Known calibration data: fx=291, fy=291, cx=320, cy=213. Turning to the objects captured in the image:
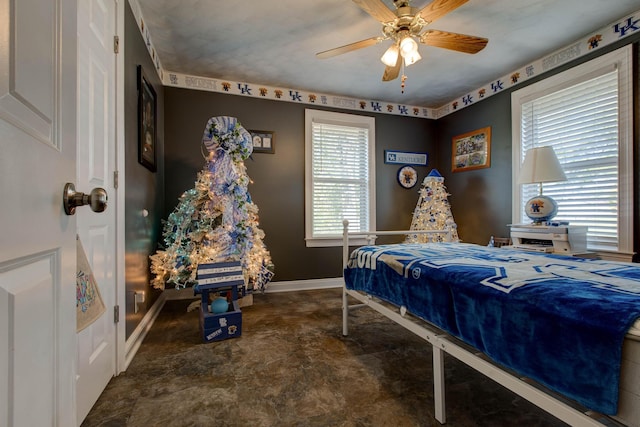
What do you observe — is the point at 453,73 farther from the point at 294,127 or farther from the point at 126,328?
the point at 126,328

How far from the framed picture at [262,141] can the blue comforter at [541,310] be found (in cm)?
254

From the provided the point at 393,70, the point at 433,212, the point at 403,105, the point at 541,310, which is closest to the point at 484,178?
the point at 433,212

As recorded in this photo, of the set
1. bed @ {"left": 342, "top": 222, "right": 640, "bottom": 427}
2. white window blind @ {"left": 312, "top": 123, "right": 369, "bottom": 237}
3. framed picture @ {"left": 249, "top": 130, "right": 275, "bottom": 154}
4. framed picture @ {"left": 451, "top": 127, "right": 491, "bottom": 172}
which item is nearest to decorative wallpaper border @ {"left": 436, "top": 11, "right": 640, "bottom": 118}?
framed picture @ {"left": 451, "top": 127, "right": 491, "bottom": 172}

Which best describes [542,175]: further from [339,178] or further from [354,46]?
[339,178]

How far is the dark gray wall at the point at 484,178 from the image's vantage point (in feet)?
11.0

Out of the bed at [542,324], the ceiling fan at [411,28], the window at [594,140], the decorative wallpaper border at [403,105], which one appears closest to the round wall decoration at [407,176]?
the decorative wallpaper border at [403,105]

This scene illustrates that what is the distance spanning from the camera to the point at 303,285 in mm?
3742

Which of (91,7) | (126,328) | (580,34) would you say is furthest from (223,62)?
(580,34)

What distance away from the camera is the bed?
74 cm

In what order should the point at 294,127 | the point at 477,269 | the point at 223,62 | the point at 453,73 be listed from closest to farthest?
the point at 477,269
the point at 223,62
the point at 453,73
the point at 294,127

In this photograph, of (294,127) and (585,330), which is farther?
(294,127)

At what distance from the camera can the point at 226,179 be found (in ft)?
9.30

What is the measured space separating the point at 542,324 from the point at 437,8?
1827 millimetres

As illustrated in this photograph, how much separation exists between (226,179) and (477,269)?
2309mm
